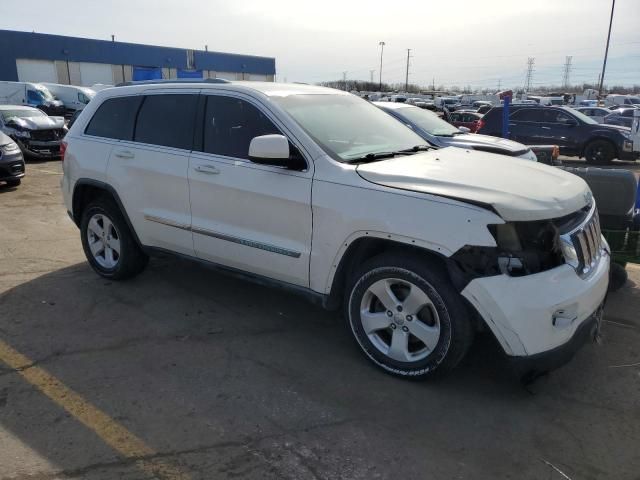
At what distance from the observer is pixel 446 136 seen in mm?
8703

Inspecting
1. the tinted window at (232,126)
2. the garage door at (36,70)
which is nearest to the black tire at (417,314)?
the tinted window at (232,126)

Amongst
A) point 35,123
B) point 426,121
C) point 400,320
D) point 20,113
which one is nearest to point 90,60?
point 20,113

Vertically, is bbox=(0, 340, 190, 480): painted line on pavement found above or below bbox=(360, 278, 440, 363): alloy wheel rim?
below

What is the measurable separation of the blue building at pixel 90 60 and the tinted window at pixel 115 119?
3774cm

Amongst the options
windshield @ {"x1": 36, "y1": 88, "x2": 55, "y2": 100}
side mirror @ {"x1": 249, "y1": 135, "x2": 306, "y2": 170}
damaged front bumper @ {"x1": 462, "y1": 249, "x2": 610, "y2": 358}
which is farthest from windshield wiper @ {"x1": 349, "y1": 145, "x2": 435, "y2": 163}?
windshield @ {"x1": 36, "y1": 88, "x2": 55, "y2": 100}

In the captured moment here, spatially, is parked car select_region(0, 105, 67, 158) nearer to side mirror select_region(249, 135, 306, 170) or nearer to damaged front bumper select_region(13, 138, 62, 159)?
damaged front bumper select_region(13, 138, 62, 159)

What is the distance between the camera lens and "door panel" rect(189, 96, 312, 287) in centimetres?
369

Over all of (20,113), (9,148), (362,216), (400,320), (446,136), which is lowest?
(400,320)

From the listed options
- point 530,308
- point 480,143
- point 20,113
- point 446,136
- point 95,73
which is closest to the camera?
point 530,308

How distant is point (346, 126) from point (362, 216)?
1.09m

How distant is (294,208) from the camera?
3660 millimetres

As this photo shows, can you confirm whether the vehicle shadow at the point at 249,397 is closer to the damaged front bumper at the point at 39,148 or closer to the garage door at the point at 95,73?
the damaged front bumper at the point at 39,148

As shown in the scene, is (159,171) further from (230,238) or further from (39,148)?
(39,148)

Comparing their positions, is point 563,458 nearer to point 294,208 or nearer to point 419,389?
point 419,389
